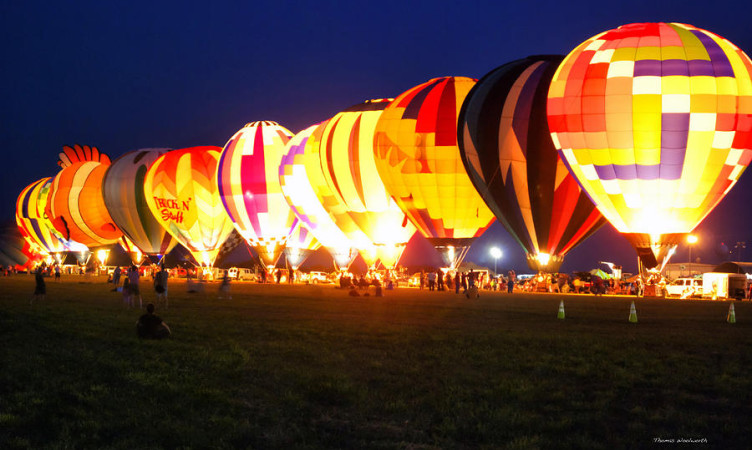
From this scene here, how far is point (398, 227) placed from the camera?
4162cm

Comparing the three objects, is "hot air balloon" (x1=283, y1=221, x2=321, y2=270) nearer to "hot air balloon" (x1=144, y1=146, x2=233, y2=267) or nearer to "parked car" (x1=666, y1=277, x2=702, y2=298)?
"hot air balloon" (x1=144, y1=146, x2=233, y2=267)

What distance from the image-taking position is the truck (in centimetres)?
3762

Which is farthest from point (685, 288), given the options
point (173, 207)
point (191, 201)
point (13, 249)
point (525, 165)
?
point (13, 249)

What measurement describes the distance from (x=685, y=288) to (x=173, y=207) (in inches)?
1200

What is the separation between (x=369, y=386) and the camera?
9758mm

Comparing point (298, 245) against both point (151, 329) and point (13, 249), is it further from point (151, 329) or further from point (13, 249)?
point (13, 249)

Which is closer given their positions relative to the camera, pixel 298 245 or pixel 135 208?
pixel 298 245

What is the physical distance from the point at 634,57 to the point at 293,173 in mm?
23401

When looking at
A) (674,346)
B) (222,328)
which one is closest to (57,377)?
(222,328)

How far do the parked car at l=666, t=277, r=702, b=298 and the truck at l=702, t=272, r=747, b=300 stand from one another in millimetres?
582

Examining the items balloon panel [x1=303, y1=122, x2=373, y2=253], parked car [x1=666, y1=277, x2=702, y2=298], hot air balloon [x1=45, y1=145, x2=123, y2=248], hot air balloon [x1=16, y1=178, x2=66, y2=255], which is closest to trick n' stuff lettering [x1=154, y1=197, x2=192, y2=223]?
balloon panel [x1=303, y1=122, x2=373, y2=253]

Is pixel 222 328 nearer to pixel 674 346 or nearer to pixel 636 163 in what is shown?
pixel 674 346

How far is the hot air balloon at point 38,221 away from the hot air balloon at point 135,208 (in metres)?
19.1

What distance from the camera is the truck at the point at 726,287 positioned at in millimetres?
37625
